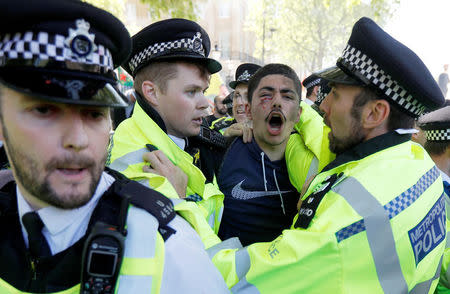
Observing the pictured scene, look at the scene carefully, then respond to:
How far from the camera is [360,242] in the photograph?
1536 millimetres

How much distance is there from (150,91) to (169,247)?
151cm

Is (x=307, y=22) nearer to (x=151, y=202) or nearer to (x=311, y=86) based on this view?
(x=311, y=86)

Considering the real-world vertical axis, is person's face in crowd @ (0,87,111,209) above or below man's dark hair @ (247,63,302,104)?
below

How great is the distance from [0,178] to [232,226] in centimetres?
172

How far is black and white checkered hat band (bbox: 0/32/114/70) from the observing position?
3.48 ft

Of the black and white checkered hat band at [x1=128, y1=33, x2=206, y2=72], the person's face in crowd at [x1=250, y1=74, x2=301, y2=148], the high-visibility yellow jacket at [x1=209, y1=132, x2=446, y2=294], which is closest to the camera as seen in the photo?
the high-visibility yellow jacket at [x1=209, y1=132, x2=446, y2=294]

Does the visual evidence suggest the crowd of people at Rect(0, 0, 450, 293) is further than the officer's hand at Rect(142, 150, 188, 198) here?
No

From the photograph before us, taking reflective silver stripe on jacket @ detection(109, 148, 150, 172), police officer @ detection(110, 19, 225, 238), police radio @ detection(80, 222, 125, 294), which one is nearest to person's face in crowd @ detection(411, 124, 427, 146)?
police officer @ detection(110, 19, 225, 238)

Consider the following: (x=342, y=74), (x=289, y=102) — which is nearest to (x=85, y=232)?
(x=342, y=74)

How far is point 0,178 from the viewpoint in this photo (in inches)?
54.5

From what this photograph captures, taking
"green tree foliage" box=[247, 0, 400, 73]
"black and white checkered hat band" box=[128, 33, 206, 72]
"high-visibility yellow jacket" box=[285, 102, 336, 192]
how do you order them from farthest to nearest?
"green tree foliage" box=[247, 0, 400, 73] < "high-visibility yellow jacket" box=[285, 102, 336, 192] < "black and white checkered hat band" box=[128, 33, 206, 72]

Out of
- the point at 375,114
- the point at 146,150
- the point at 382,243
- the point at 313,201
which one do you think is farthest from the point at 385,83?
the point at 146,150

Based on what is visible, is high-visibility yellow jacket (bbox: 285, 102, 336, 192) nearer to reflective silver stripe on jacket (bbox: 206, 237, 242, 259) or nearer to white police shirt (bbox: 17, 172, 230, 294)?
reflective silver stripe on jacket (bbox: 206, 237, 242, 259)

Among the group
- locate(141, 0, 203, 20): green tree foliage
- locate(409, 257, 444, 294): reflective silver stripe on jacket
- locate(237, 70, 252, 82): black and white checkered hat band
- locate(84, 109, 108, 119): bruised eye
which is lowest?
locate(409, 257, 444, 294): reflective silver stripe on jacket
